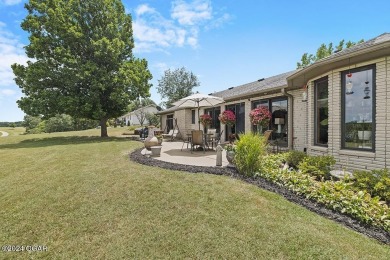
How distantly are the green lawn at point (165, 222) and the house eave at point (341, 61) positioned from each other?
12.8 feet

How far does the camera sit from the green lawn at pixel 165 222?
3.15m

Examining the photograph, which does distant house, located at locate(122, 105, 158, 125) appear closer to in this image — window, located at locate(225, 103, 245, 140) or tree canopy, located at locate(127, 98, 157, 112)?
tree canopy, located at locate(127, 98, 157, 112)

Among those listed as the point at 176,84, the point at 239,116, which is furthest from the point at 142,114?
the point at 239,116

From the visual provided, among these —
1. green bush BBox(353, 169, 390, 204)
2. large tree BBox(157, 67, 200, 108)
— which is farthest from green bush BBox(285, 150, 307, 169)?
large tree BBox(157, 67, 200, 108)

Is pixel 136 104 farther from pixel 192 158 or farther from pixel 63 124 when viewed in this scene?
pixel 192 158

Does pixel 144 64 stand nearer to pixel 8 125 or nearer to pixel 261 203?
pixel 261 203

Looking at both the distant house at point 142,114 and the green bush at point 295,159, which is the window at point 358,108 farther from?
the distant house at point 142,114

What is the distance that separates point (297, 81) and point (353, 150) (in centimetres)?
341

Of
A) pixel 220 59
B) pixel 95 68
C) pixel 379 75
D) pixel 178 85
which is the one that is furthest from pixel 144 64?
pixel 178 85

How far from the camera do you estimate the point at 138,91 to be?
728 inches

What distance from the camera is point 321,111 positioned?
292 inches

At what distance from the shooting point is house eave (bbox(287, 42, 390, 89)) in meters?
5.01

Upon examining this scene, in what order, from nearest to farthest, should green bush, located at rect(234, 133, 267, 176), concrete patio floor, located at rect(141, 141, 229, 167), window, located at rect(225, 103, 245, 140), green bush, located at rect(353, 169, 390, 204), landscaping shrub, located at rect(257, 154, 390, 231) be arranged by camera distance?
landscaping shrub, located at rect(257, 154, 390, 231) < green bush, located at rect(353, 169, 390, 204) < green bush, located at rect(234, 133, 267, 176) < concrete patio floor, located at rect(141, 141, 229, 167) < window, located at rect(225, 103, 245, 140)

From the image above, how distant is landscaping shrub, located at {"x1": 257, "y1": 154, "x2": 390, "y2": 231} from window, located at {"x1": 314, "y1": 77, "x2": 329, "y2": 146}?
1.51 meters
